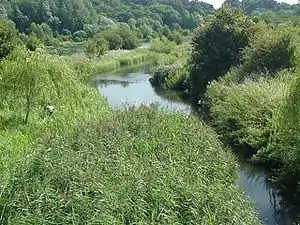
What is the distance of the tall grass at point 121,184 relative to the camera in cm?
948

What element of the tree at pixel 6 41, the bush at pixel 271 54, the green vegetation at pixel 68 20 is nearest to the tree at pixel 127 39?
the green vegetation at pixel 68 20

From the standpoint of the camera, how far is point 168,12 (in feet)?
392

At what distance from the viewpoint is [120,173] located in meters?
10.9

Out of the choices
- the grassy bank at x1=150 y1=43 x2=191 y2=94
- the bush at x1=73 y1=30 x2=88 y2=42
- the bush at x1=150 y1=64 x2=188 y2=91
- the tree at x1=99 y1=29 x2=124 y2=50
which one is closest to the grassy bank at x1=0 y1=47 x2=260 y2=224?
the grassy bank at x1=150 y1=43 x2=191 y2=94

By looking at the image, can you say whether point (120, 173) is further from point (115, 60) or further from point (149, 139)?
point (115, 60)

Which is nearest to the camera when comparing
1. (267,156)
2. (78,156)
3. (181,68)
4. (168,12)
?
(78,156)

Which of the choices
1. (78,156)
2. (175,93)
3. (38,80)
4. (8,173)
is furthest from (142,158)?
(175,93)

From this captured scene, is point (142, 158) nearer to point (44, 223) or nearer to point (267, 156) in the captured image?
point (44, 223)

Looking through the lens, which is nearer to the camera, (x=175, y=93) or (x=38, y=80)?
(x=38, y=80)

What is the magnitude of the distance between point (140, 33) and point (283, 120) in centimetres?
7841

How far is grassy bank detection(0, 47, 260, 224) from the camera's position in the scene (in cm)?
954

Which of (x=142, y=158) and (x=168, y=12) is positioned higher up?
(x=142, y=158)

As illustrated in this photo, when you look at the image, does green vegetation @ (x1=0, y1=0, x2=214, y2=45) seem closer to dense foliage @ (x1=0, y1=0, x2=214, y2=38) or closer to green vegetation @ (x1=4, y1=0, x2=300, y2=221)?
dense foliage @ (x1=0, y1=0, x2=214, y2=38)

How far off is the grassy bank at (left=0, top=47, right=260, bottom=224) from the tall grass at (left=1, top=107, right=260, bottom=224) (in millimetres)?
20
